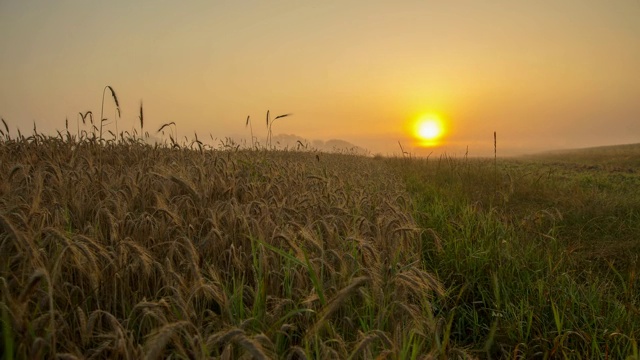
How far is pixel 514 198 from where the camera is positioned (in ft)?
27.1

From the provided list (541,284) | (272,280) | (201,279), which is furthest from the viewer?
(541,284)

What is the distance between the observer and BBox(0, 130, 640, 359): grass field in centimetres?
161

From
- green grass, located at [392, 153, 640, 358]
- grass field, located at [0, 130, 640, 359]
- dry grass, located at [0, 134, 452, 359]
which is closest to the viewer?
dry grass, located at [0, 134, 452, 359]

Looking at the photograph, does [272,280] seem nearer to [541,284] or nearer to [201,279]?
[201,279]

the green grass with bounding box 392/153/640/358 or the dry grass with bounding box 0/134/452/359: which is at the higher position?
the dry grass with bounding box 0/134/452/359

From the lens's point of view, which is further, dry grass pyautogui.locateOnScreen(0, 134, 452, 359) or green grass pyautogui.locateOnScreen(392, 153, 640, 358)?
green grass pyautogui.locateOnScreen(392, 153, 640, 358)

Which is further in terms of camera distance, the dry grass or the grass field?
the grass field

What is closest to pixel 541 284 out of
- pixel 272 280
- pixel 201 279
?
pixel 272 280

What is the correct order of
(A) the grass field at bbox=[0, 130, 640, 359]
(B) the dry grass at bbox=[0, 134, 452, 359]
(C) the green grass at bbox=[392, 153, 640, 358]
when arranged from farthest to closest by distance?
(C) the green grass at bbox=[392, 153, 640, 358]
(A) the grass field at bbox=[0, 130, 640, 359]
(B) the dry grass at bbox=[0, 134, 452, 359]

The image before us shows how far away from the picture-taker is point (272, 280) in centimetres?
232

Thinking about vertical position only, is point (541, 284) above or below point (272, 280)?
below

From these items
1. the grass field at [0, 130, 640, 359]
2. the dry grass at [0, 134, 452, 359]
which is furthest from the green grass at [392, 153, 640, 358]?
the dry grass at [0, 134, 452, 359]

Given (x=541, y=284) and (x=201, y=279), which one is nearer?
(x=201, y=279)

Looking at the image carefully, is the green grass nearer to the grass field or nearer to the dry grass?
the grass field
